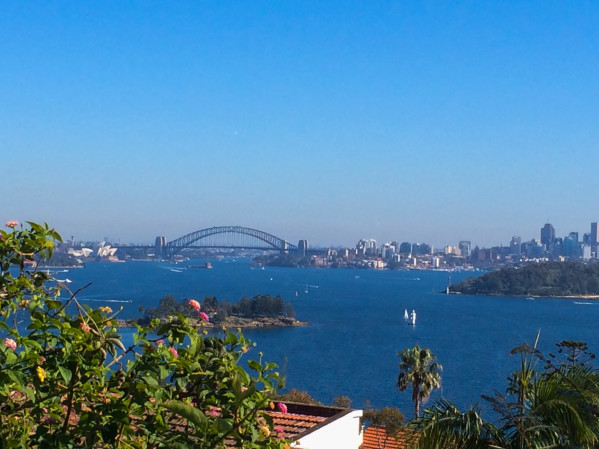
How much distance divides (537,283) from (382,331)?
4908cm

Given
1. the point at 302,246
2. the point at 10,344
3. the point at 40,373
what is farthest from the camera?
the point at 302,246

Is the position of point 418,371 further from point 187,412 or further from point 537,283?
point 537,283

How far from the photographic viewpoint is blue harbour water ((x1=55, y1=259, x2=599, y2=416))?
35581 millimetres

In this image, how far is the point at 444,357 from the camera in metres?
44.2

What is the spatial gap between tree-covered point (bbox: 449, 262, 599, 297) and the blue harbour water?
543 cm

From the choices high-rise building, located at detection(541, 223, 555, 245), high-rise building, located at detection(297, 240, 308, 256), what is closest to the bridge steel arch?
high-rise building, located at detection(297, 240, 308, 256)

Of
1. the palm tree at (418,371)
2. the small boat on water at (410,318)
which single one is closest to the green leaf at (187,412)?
the palm tree at (418,371)

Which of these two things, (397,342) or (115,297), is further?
(115,297)

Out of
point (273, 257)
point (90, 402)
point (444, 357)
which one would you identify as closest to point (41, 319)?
point (90, 402)

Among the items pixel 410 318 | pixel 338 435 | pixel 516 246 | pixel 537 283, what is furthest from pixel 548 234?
pixel 338 435

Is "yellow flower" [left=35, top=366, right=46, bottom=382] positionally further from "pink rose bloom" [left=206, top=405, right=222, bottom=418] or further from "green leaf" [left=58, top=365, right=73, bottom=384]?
"pink rose bloom" [left=206, top=405, right=222, bottom=418]

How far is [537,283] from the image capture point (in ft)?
325

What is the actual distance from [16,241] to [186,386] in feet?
2.28

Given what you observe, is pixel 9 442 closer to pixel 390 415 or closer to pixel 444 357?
pixel 390 415
